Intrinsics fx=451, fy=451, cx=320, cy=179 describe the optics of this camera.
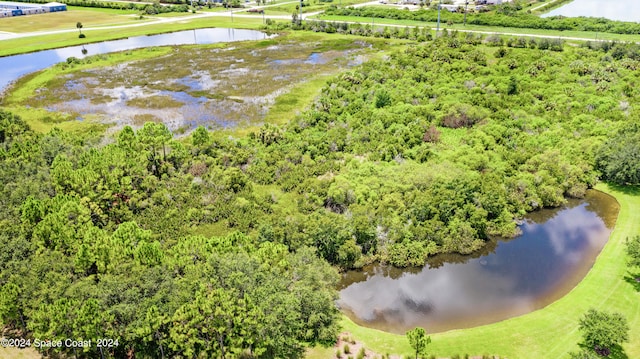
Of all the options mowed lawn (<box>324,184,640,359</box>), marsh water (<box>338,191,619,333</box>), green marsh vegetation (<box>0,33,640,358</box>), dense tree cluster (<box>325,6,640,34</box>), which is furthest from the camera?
dense tree cluster (<box>325,6,640,34</box>)

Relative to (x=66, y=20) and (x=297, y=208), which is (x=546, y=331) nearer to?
(x=297, y=208)

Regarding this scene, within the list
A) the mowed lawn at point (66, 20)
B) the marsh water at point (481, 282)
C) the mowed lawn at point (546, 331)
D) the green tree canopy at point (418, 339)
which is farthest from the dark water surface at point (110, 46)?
the green tree canopy at point (418, 339)

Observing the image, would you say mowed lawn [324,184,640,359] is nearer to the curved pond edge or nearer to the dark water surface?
the dark water surface

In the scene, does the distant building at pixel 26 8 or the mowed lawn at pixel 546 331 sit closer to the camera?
the mowed lawn at pixel 546 331

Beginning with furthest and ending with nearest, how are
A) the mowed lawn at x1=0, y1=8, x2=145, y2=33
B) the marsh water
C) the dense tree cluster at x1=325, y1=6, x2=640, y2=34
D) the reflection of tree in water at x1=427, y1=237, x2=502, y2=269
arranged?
1. the mowed lawn at x1=0, y1=8, x2=145, y2=33
2. the dense tree cluster at x1=325, y1=6, x2=640, y2=34
3. the reflection of tree in water at x1=427, y1=237, x2=502, y2=269
4. the marsh water

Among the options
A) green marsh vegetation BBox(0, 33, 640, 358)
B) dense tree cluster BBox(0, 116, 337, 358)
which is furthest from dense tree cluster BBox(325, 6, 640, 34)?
dense tree cluster BBox(0, 116, 337, 358)

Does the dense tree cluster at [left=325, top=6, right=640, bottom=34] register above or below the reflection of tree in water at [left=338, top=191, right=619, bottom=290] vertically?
above

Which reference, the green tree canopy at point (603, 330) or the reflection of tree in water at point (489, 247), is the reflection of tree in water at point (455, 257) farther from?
the green tree canopy at point (603, 330)

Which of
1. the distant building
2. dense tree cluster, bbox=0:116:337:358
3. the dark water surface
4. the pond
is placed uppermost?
the distant building
